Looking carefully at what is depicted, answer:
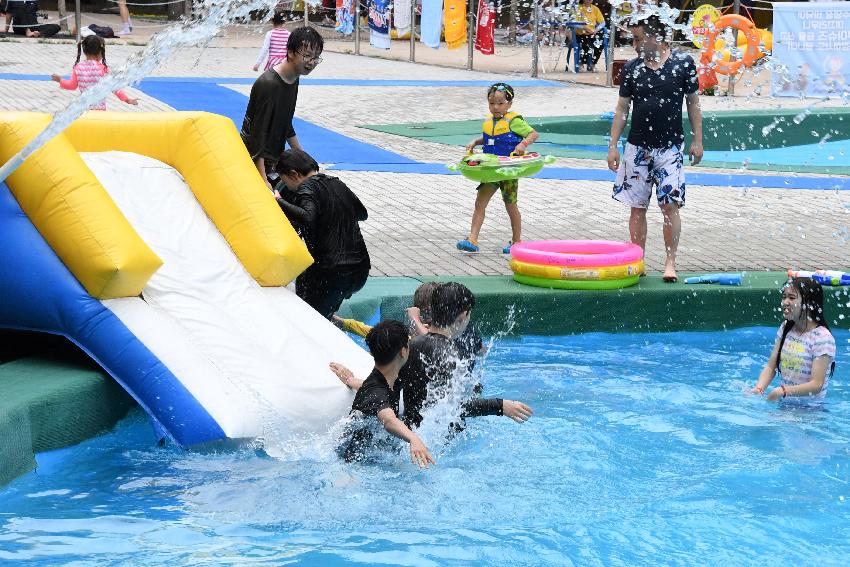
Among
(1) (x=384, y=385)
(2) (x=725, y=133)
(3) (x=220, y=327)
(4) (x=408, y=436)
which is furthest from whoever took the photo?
(2) (x=725, y=133)


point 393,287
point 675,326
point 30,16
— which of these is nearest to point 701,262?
point 675,326

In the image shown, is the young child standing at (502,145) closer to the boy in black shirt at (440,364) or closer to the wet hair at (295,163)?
the wet hair at (295,163)

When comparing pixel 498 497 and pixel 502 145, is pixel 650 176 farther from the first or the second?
pixel 498 497

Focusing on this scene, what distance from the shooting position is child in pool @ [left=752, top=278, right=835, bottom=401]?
6074 millimetres

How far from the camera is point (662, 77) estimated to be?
307 inches

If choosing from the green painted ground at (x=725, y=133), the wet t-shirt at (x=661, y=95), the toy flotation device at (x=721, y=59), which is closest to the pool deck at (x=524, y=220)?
the green painted ground at (x=725, y=133)

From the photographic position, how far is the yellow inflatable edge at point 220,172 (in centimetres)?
622

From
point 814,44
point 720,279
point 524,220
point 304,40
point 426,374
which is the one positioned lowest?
point 524,220

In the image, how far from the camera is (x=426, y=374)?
5113mm

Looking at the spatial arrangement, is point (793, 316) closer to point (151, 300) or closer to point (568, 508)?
point (568, 508)

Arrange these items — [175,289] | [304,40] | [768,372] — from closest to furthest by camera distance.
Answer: [175,289] < [768,372] < [304,40]

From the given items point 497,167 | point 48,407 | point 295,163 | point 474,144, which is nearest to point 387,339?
point 48,407

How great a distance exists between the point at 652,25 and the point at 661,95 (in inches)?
18.2

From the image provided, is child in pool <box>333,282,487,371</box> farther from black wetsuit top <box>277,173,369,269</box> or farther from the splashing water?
the splashing water
